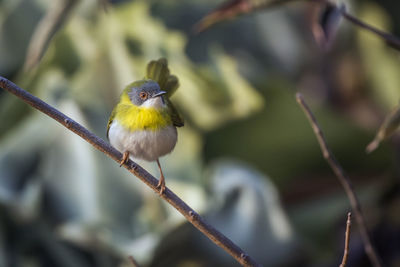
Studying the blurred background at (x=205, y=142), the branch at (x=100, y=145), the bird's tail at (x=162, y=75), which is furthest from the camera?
the blurred background at (x=205, y=142)

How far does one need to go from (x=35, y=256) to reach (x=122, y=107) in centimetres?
126

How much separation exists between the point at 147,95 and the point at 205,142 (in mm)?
1410

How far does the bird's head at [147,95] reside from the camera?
0.94 m

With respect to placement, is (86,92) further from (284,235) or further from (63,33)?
(284,235)

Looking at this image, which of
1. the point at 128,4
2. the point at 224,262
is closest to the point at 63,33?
the point at 128,4

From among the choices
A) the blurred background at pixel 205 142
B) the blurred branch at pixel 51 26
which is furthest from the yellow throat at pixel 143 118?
the blurred background at pixel 205 142

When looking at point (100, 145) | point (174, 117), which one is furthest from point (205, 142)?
point (100, 145)

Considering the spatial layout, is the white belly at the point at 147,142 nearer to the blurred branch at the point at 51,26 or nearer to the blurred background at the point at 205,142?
the blurred branch at the point at 51,26

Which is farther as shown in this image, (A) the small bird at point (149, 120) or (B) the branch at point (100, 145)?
(A) the small bird at point (149, 120)

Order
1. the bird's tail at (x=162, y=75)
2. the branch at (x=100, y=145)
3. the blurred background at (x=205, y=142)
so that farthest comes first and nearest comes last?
the blurred background at (x=205, y=142), the bird's tail at (x=162, y=75), the branch at (x=100, y=145)

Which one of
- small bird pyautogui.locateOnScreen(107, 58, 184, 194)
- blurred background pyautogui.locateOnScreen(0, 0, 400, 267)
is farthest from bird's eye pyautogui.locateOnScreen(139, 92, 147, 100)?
blurred background pyautogui.locateOnScreen(0, 0, 400, 267)

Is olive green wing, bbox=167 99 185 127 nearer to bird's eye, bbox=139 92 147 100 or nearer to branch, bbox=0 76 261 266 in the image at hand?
bird's eye, bbox=139 92 147 100

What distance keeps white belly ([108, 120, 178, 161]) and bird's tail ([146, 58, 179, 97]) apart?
8 cm

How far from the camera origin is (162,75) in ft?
3.12
